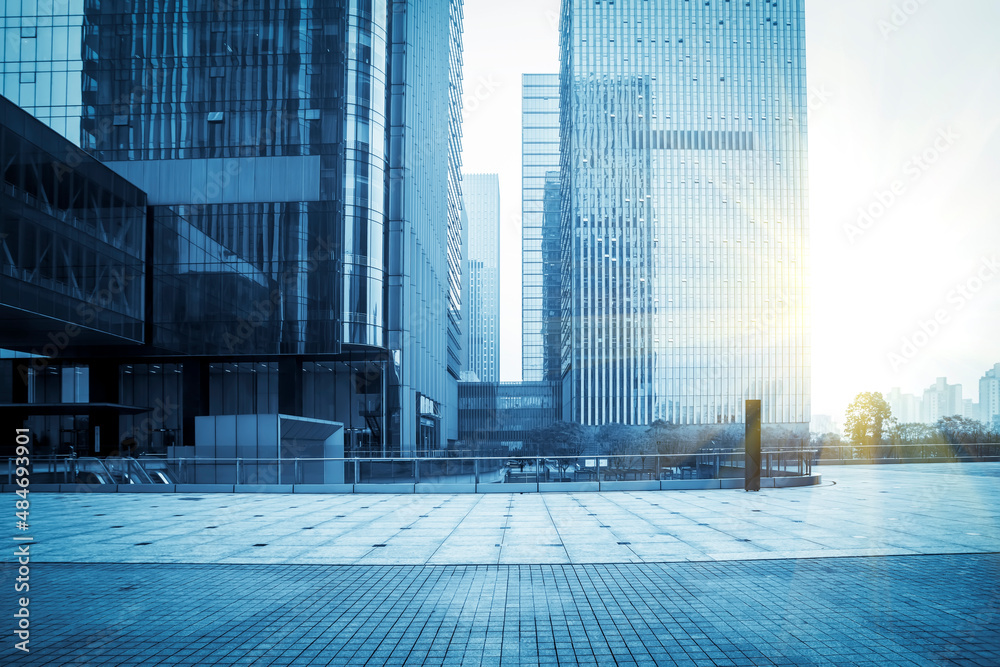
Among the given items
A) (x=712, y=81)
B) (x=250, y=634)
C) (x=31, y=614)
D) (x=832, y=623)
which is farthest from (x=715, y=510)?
(x=712, y=81)

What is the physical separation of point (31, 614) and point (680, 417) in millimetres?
103068

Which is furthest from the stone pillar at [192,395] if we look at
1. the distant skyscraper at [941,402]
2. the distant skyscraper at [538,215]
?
the distant skyscraper at [538,215]

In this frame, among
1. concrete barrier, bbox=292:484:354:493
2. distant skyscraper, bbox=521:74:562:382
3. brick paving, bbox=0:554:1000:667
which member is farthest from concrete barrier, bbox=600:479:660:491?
distant skyscraper, bbox=521:74:562:382

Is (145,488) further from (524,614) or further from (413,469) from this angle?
(524,614)

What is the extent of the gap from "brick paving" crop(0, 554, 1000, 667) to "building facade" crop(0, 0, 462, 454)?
Answer: 3407cm

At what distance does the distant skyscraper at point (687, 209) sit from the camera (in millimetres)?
105625

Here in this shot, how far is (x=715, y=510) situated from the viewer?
620 inches

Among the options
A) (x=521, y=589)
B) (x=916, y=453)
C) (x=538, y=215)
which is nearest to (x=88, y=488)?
(x=521, y=589)

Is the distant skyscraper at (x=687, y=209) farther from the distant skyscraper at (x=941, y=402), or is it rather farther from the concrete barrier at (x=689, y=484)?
the concrete barrier at (x=689, y=484)

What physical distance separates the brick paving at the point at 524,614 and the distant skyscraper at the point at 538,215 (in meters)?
127

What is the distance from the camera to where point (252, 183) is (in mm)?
43656

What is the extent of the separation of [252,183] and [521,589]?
40.4 meters

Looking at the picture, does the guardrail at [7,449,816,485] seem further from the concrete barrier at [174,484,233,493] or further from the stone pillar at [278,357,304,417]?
the stone pillar at [278,357,304,417]

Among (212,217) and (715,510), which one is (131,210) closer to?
(212,217)
